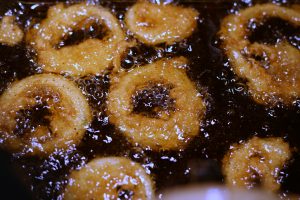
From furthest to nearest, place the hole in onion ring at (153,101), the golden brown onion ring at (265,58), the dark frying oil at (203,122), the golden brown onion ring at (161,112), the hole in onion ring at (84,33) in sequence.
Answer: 1. the hole in onion ring at (84,33)
2. the golden brown onion ring at (265,58)
3. the hole in onion ring at (153,101)
4. the golden brown onion ring at (161,112)
5. the dark frying oil at (203,122)

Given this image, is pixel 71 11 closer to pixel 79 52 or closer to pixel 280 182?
pixel 79 52

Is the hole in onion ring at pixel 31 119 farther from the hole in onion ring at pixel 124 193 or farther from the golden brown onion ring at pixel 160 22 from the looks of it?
the golden brown onion ring at pixel 160 22

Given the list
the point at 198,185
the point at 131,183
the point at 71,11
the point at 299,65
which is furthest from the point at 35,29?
the point at 299,65

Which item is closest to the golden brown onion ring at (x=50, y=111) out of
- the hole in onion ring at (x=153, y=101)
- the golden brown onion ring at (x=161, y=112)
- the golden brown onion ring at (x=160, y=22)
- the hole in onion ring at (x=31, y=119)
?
the hole in onion ring at (x=31, y=119)

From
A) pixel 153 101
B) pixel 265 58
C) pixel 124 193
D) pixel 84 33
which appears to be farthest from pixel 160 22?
pixel 124 193

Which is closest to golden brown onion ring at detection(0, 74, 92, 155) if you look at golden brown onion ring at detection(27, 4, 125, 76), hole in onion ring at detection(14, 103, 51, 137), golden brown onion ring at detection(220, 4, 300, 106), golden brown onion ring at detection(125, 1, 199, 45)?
hole in onion ring at detection(14, 103, 51, 137)
